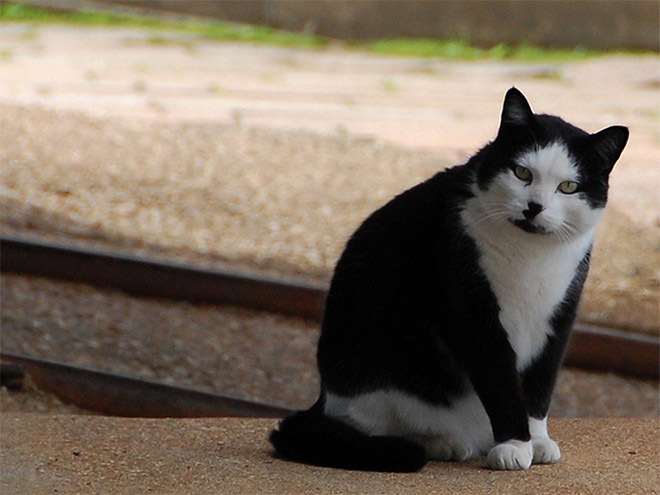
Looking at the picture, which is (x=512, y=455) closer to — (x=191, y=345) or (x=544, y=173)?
(x=544, y=173)

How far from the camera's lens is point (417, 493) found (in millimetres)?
2770

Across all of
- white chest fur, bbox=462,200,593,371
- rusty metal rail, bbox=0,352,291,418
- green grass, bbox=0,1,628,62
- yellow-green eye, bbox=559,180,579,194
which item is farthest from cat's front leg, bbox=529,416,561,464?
green grass, bbox=0,1,628,62

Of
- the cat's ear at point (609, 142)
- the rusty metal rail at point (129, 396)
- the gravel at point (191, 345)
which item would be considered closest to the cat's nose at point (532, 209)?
the cat's ear at point (609, 142)

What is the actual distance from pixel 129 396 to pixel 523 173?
2.09m

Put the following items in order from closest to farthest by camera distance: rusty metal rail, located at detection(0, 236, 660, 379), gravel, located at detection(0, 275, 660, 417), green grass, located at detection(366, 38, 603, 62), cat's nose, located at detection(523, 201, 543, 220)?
1. cat's nose, located at detection(523, 201, 543, 220)
2. gravel, located at detection(0, 275, 660, 417)
3. rusty metal rail, located at detection(0, 236, 660, 379)
4. green grass, located at detection(366, 38, 603, 62)

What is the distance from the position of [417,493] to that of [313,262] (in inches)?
154

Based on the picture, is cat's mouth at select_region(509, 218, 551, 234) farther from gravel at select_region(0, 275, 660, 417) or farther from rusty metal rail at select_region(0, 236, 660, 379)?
rusty metal rail at select_region(0, 236, 660, 379)

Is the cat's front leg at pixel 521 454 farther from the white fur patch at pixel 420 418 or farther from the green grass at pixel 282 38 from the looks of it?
the green grass at pixel 282 38

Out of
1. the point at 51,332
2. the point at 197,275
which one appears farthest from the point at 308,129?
the point at 51,332

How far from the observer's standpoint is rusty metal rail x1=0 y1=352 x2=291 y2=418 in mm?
4211

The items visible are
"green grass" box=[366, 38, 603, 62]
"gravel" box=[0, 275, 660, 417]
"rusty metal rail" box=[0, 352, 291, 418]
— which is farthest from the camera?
"green grass" box=[366, 38, 603, 62]

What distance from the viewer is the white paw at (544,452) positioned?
3.09 metres

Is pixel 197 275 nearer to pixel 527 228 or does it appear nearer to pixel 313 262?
pixel 313 262

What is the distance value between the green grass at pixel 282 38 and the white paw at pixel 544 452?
41.3ft
